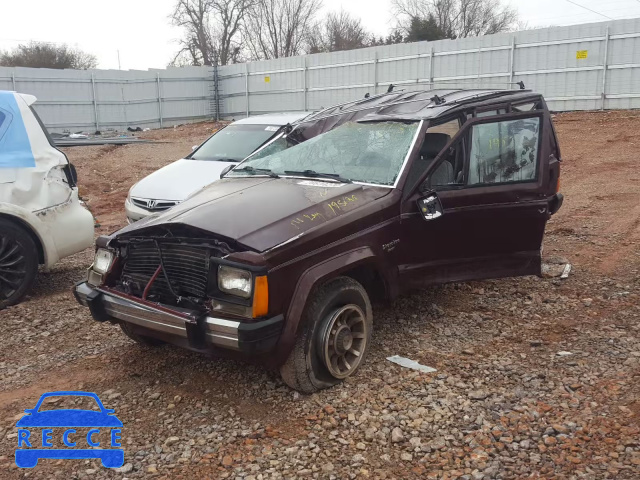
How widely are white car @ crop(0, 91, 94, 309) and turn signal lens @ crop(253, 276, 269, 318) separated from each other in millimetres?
3129

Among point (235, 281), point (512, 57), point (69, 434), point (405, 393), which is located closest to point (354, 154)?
point (235, 281)

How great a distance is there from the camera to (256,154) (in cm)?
532

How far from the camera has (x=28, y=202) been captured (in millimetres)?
5465

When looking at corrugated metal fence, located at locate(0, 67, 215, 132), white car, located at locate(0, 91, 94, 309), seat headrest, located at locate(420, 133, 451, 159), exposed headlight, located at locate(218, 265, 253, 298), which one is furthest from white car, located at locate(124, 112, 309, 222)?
corrugated metal fence, located at locate(0, 67, 215, 132)

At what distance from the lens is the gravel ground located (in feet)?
10.3

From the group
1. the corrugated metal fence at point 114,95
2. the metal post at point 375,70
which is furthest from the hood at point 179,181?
the corrugated metal fence at point 114,95

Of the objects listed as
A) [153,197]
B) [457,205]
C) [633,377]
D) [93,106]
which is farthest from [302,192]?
[93,106]

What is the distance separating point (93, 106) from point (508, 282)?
2443cm

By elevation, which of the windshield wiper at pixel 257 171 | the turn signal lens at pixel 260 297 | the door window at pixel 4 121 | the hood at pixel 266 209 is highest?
the door window at pixel 4 121

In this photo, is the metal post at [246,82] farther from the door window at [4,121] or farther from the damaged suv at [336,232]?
the damaged suv at [336,232]

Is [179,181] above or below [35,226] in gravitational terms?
above

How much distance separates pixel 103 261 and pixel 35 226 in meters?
1.82

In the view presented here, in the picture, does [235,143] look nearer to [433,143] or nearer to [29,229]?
[29,229]

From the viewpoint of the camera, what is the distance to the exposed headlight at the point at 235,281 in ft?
11.0
